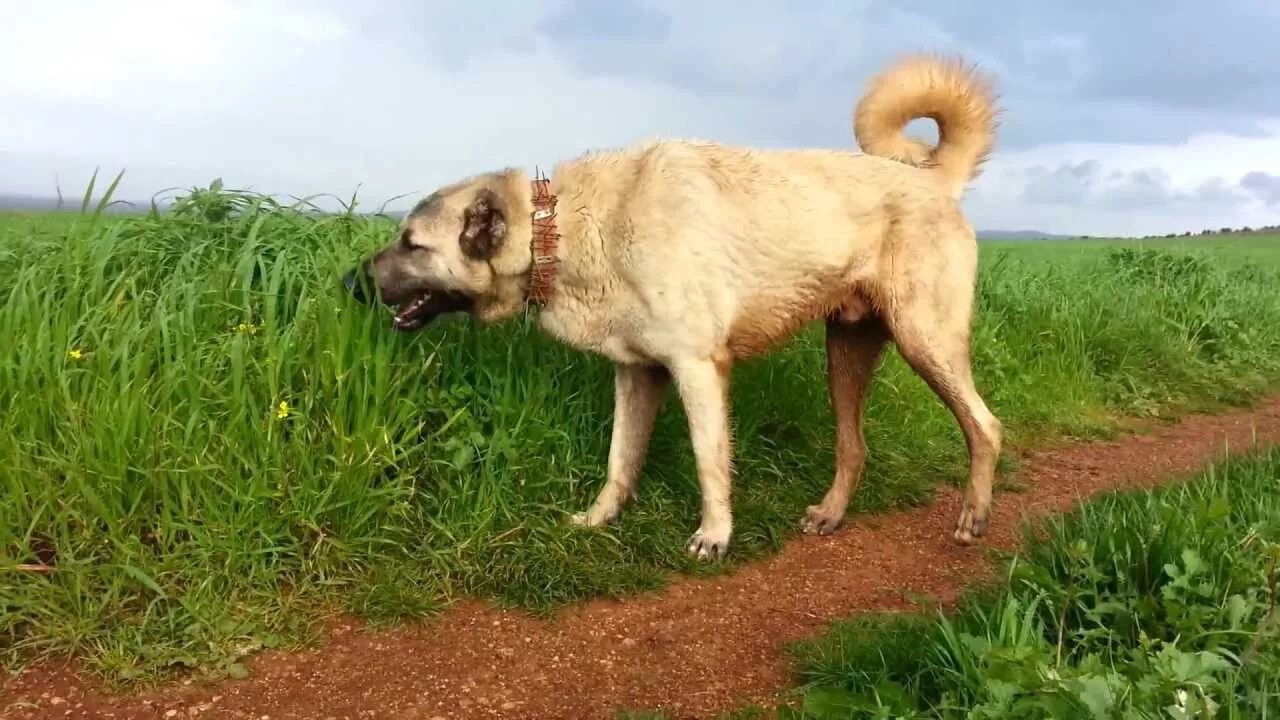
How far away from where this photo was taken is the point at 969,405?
13.9ft

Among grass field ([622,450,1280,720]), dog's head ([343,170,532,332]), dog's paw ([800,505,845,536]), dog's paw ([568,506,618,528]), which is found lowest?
dog's paw ([800,505,845,536])

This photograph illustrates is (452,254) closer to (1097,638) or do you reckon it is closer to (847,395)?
(847,395)

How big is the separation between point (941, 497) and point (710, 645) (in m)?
2.19

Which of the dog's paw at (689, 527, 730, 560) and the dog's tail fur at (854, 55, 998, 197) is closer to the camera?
the dog's paw at (689, 527, 730, 560)

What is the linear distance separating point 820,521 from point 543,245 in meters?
1.87

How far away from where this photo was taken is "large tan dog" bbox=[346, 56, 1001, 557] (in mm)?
3689

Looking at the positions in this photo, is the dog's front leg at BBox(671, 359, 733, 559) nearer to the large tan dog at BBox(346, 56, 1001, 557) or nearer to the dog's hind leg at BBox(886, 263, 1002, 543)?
the large tan dog at BBox(346, 56, 1001, 557)

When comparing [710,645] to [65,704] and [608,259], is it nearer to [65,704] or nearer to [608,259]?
[608,259]

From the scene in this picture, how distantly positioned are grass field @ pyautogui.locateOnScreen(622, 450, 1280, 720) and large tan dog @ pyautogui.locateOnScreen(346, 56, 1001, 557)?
3.82 ft

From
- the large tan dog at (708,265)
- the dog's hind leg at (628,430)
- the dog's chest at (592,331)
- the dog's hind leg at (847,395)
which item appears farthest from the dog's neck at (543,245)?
the dog's hind leg at (847,395)

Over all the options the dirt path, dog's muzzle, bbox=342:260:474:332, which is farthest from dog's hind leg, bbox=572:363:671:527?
dog's muzzle, bbox=342:260:474:332

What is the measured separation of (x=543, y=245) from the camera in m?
3.70

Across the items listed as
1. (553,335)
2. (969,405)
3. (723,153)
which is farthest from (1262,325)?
(553,335)

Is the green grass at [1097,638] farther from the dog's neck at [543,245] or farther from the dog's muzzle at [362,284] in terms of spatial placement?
the dog's muzzle at [362,284]
